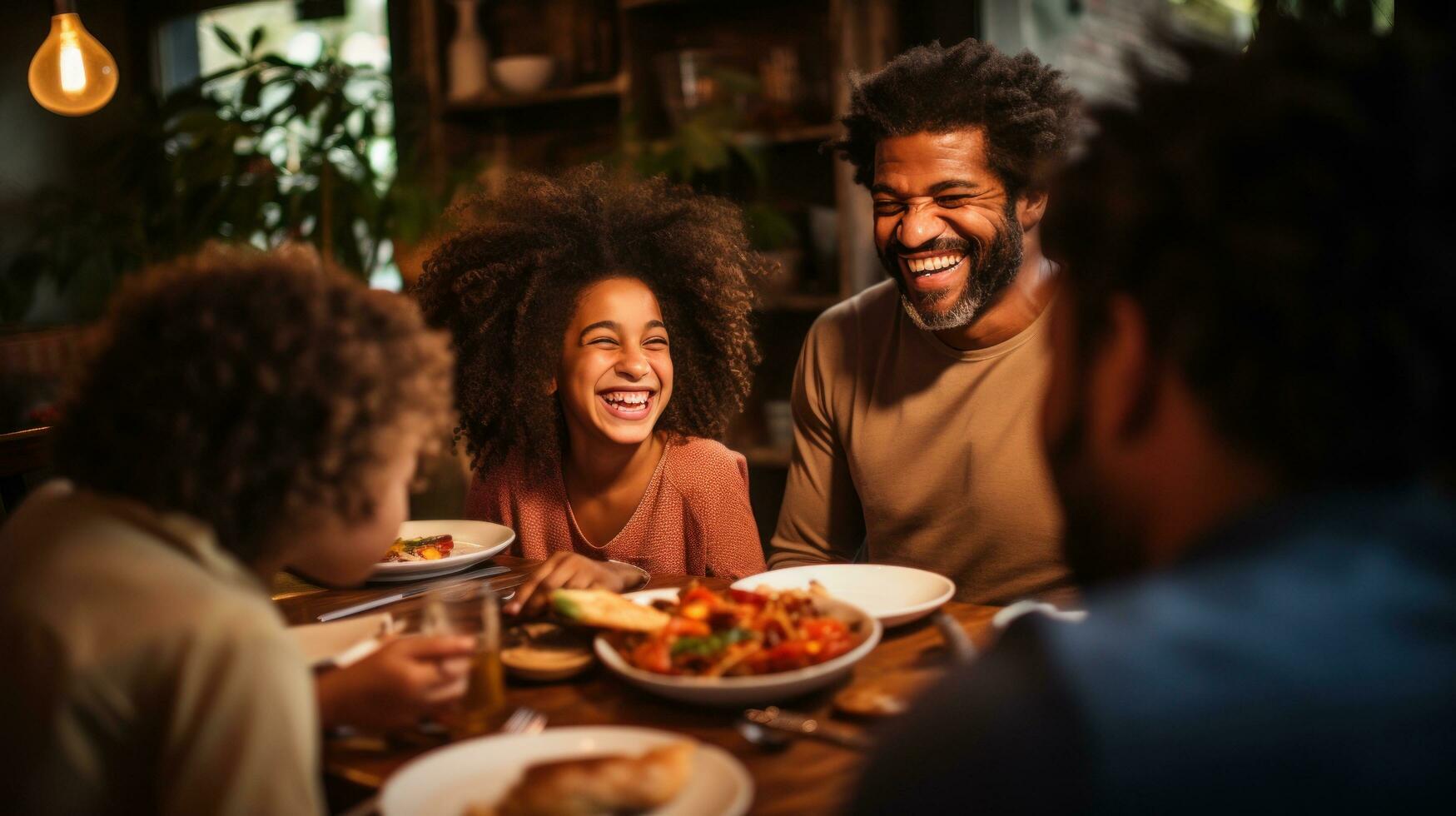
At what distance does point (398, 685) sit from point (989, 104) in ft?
5.56

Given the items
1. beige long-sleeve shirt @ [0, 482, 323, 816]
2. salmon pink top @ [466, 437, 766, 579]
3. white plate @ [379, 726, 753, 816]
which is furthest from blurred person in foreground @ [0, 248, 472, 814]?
salmon pink top @ [466, 437, 766, 579]

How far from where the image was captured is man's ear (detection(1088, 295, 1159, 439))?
3.02 feet

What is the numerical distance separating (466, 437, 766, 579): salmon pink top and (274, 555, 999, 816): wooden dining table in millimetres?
811

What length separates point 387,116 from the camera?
5.00 m

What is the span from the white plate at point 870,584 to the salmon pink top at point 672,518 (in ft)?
2.09

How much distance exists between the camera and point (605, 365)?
2.37 m

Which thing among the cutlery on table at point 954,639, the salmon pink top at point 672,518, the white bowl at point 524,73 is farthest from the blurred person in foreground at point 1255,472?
the white bowl at point 524,73

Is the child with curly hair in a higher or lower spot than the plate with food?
higher

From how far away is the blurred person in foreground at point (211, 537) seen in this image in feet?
2.96

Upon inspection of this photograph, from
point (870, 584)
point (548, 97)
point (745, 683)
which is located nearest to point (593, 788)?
point (745, 683)

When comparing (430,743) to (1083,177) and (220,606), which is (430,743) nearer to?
(220,606)

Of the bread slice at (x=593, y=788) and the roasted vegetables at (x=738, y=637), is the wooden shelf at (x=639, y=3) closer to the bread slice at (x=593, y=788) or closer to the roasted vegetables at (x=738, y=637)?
the roasted vegetables at (x=738, y=637)

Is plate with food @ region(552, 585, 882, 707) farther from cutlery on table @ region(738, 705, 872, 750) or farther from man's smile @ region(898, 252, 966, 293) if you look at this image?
man's smile @ region(898, 252, 966, 293)

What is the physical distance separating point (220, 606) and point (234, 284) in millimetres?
353
